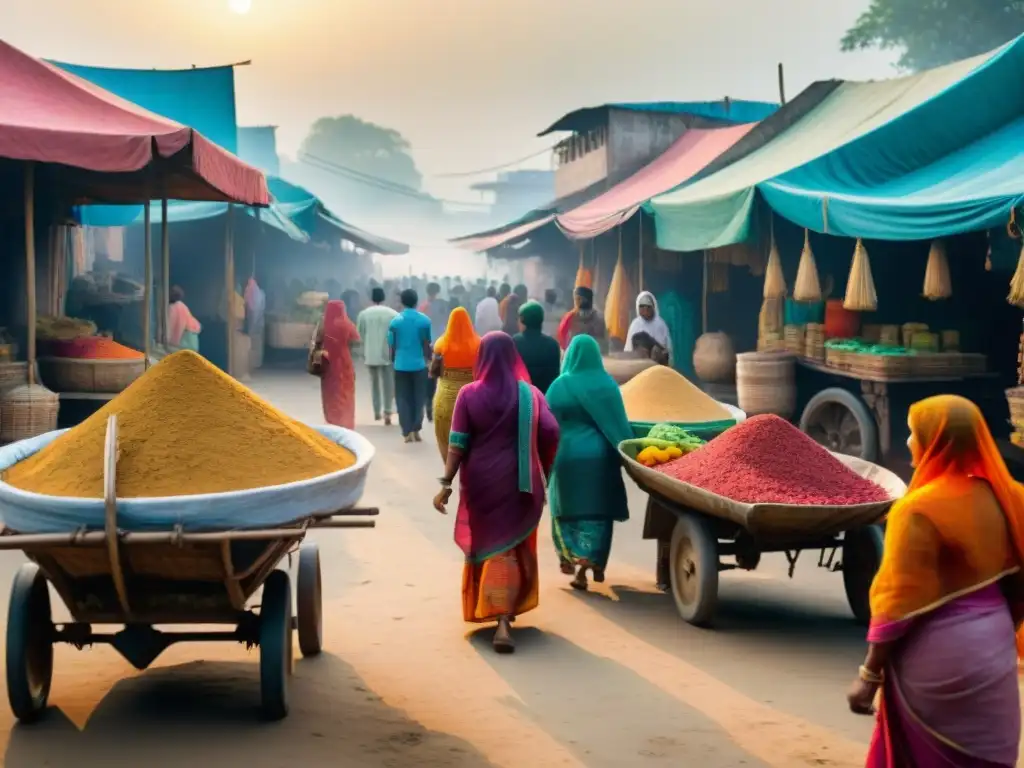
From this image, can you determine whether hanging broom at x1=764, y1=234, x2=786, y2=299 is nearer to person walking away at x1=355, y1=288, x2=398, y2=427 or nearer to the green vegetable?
person walking away at x1=355, y1=288, x2=398, y2=427

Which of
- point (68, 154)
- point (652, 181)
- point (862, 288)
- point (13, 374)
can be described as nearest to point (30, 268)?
point (13, 374)

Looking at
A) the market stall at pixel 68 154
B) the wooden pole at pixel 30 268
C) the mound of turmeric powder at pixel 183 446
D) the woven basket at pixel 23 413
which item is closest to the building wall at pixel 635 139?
Answer: the market stall at pixel 68 154

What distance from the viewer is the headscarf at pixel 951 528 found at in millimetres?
3213

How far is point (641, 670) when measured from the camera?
17.0ft

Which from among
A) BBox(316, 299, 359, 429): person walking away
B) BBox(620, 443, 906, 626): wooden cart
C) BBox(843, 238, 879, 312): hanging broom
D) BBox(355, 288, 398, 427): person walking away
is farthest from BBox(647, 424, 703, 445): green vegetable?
BBox(355, 288, 398, 427): person walking away

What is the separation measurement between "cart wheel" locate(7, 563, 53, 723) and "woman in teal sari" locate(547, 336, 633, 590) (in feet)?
9.69

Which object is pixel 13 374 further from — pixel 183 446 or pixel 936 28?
pixel 936 28

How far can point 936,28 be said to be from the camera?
113ft

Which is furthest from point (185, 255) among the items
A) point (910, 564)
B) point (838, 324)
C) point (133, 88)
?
point (910, 564)

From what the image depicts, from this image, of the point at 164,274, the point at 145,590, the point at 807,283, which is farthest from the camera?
the point at 164,274

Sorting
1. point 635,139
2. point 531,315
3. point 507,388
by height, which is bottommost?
point 507,388

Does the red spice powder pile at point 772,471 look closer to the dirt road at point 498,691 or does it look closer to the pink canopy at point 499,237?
the dirt road at point 498,691

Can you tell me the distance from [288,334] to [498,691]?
18.3 m

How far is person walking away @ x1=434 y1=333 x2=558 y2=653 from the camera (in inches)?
223
